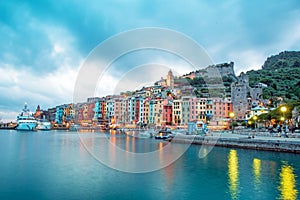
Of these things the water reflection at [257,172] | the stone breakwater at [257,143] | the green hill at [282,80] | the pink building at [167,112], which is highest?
the green hill at [282,80]

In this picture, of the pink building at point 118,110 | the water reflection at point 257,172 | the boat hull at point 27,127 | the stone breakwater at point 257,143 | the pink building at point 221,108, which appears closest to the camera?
the water reflection at point 257,172

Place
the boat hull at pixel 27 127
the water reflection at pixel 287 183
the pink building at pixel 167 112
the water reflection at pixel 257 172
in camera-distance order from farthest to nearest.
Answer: the boat hull at pixel 27 127 → the pink building at pixel 167 112 → the water reflection at pixel 257 172 → the water reflection at pixel 287 183

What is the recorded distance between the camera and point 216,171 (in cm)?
1447

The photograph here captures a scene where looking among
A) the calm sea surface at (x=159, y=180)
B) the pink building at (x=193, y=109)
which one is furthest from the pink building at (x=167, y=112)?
the calm sea surface at (x=159, y=180)

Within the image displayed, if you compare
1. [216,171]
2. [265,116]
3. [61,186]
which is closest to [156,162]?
[216,171]

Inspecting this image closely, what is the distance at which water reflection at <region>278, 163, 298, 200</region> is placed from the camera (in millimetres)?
10055

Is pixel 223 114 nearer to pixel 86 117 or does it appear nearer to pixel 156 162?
pixel 156 162

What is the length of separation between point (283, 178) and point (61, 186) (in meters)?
10.3

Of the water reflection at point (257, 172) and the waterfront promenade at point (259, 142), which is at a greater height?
the waterfront promenade at point (259, 142)

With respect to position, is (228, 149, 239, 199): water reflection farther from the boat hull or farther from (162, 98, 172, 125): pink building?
the boat hull

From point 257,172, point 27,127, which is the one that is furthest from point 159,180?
point 27,127

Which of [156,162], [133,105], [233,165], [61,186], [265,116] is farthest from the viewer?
[133,105]

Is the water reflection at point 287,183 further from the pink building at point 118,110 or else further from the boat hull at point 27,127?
the pink building at point 118,110

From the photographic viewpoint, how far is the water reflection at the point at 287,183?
10.1m
